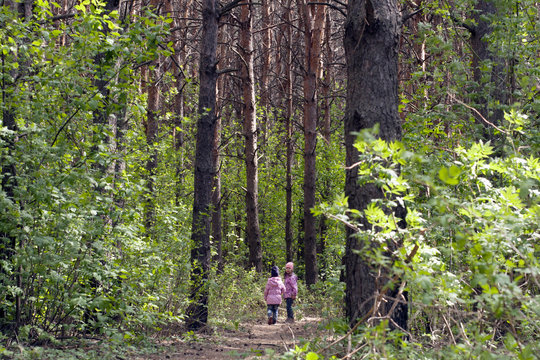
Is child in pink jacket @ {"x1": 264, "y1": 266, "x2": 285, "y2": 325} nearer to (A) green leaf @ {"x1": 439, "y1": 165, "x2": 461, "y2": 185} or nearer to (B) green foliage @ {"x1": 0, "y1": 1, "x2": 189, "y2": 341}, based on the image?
(B) green foliage @ {"x1": 0, "y1": 1, "x2": 189, "y2": 341}

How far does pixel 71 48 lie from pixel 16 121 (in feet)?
3.59

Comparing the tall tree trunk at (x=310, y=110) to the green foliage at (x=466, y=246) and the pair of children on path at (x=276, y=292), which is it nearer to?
the pair of children on path at (x=276, y=292)

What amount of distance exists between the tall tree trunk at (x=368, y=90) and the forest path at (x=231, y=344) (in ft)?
4.11

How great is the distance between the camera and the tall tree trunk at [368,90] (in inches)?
209

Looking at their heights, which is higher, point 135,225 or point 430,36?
point 430,36

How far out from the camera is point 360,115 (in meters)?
5.39

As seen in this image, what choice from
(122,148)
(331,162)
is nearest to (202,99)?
(122,148)

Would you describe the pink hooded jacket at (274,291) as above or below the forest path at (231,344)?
above

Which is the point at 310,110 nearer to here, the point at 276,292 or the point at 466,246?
the point at 276,292

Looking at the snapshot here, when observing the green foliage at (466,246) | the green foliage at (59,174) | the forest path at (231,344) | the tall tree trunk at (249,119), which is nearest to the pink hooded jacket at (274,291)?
the forest path at (231,344)

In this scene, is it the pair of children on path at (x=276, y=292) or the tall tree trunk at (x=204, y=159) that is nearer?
the tall tree trunk at (x=204, y=159)

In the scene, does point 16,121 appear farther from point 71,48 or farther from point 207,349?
point 207,349

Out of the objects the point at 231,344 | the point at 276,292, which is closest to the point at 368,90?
the point at 231,344

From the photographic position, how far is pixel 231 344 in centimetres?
944
